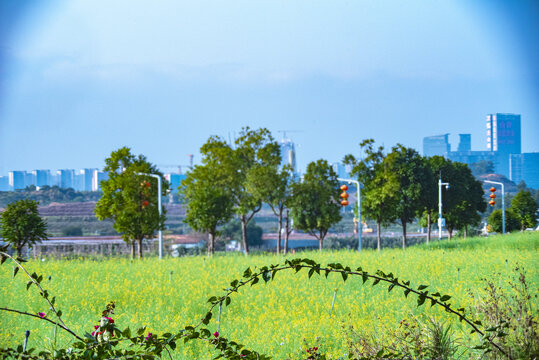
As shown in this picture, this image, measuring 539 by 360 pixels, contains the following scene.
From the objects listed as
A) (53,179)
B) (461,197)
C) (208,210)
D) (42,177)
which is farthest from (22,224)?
(461,197)

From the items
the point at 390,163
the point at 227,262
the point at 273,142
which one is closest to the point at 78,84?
the point at 273,142

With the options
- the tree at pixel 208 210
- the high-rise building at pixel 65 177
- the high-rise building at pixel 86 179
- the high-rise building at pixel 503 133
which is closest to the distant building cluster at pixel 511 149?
the high-rise building at pixel 503 133

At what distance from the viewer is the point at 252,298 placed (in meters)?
6.50

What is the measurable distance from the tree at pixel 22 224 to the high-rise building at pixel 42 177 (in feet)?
8.66

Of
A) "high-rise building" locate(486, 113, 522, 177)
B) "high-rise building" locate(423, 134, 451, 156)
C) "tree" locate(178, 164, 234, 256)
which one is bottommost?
"tree" locate(178, 164, 234, 256)

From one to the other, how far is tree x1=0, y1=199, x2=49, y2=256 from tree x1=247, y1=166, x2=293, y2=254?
9386mm

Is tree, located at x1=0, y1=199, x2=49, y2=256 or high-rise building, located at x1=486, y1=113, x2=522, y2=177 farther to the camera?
high-rise building, located at x1=486, y1=113, x2=522, y2=177

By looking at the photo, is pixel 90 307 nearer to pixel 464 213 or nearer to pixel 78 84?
pixel 78 84

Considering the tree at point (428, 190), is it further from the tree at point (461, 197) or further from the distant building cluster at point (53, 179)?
the distant building cluster at point (53, 179)

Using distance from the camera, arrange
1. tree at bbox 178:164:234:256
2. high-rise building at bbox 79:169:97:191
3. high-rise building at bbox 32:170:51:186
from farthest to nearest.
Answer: high-rise building at bbox 79:169:97:191 < tree at bbox 178:164:234:256 < high-rise building at bbox 32:170:51:186

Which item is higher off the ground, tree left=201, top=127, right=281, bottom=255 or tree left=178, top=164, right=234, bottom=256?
tree left=201, top=127, right=281, bottom=255

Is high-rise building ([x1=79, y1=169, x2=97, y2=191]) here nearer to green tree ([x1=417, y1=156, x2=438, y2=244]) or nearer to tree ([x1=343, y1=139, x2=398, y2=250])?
tree ([x1=343, y1=139, x2=398, y2=250])

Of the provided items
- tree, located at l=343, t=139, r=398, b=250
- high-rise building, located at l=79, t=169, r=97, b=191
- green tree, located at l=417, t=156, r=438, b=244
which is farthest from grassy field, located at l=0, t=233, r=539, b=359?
high-rise building, located at l=79, t=169, r=97, b=191

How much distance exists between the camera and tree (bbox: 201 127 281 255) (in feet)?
63.6
